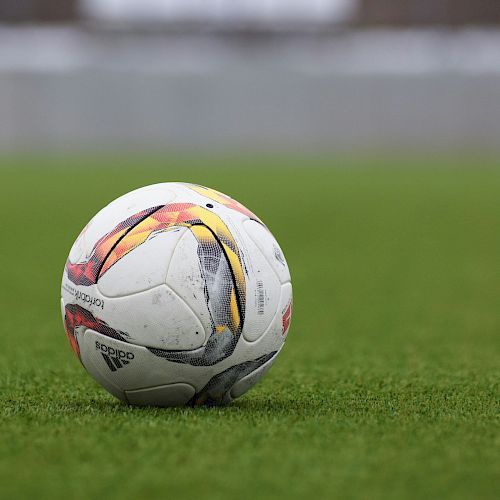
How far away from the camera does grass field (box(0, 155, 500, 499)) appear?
115 inches

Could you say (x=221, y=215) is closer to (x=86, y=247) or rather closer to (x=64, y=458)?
(x=86, y=247)

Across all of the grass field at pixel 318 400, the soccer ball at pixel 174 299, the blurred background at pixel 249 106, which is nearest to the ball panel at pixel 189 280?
the soccer ball at pixel 174 299

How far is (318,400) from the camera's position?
411 cm

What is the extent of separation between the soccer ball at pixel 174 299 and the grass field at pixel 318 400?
13 centimetres

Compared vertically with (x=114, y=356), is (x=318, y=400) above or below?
below

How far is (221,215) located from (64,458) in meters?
1.06

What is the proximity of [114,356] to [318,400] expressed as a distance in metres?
0.85

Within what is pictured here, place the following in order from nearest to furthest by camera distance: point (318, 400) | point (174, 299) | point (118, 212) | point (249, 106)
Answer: point (174, 299) < point (118, 212) < point (318, 400) < point (249, 106)

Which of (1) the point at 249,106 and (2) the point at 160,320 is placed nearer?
(2) the point at 160,320

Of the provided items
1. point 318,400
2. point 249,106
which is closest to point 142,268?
point 318,400

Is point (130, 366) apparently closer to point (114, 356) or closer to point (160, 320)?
point (114, 356)

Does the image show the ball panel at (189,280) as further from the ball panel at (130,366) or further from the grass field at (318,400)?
the grass field at (318,400)

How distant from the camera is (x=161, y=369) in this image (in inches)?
143

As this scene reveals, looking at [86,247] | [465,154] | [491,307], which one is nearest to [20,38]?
[465,154]
